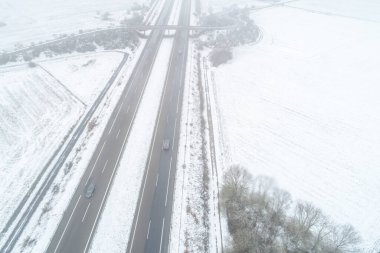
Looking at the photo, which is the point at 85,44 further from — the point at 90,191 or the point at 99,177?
the point at 90,191

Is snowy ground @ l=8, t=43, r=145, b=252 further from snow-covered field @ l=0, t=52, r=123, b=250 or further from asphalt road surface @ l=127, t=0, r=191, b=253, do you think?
asphalt road surface @ l=127, t=0, r=191, b=253

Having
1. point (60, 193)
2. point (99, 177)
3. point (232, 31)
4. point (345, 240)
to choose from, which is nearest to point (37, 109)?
point (60, 193)

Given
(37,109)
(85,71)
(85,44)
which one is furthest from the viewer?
(85,44)

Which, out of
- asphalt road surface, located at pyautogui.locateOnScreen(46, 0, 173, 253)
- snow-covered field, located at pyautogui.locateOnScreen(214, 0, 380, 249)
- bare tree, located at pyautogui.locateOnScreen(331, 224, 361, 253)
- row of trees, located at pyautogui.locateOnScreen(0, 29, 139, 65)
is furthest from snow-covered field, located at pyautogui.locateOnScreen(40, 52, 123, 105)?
bare tree, located at pyautogui.locateOnScreen(331, 224, 361, 253)

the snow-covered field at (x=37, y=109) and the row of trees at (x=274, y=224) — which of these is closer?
the row of trees at (x=274, y=224)

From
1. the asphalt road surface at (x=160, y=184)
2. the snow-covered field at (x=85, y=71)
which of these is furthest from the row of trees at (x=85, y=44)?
the asphalt road surface at (x=160, y=184)

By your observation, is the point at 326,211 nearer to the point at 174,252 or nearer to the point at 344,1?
the point at 174,252

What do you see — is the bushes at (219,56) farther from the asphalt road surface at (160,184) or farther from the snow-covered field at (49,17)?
the snow-covered field at (49,17)

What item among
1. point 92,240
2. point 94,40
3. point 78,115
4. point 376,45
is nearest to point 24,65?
point 94,40
